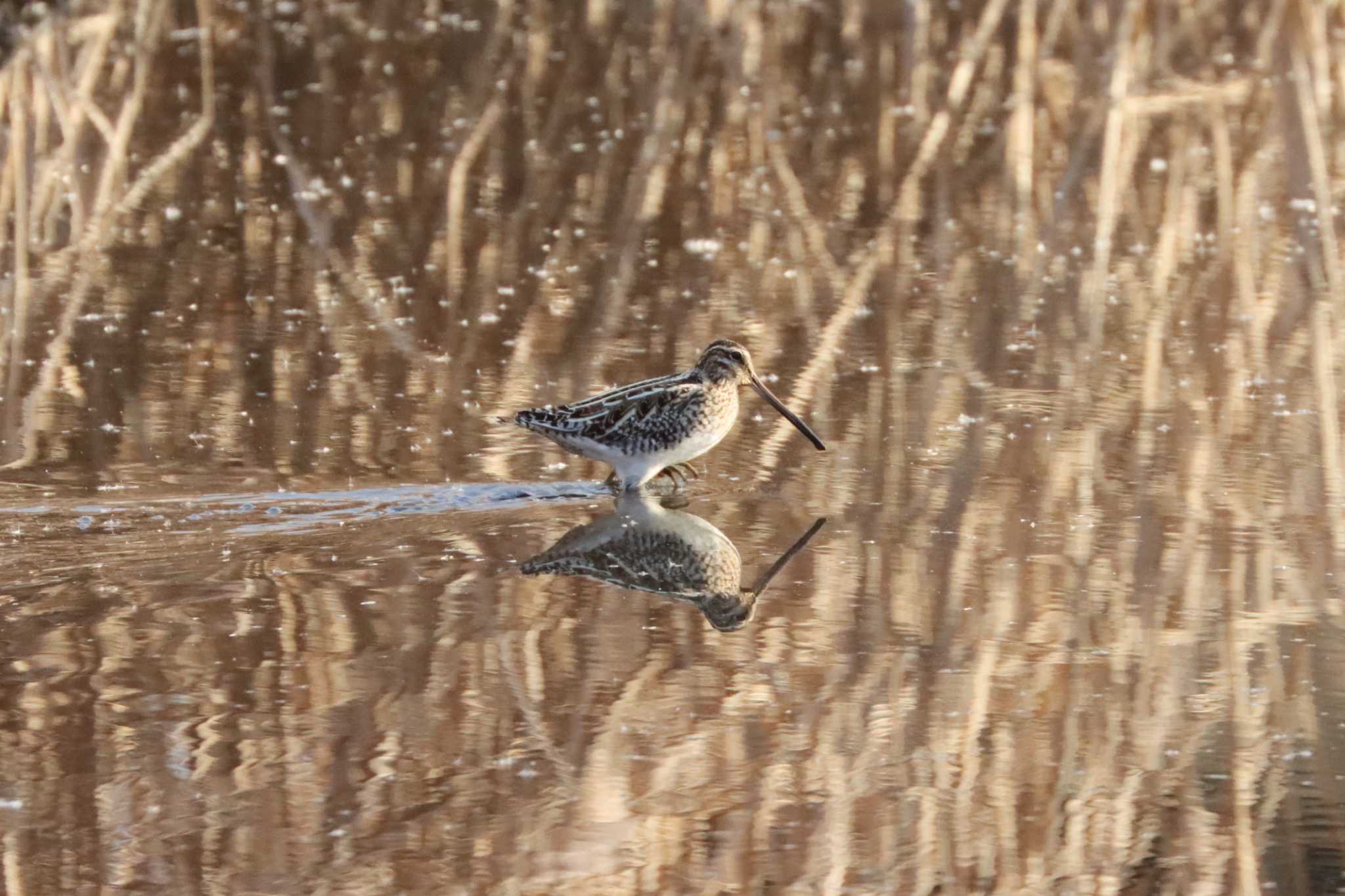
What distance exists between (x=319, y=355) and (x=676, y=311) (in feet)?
4.44

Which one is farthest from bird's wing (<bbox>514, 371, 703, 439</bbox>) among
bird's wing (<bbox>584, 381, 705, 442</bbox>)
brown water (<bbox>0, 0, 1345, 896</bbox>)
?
brown water (<bbox>0, 0, 1345, 896</bbox>)

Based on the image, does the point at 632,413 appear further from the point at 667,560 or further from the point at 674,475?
the point at 667,560

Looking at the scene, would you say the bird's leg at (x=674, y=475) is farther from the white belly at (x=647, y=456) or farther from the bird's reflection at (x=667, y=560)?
the bird's reflection at (x=667, y=560)

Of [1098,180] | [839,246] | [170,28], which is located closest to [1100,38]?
[1098,180]

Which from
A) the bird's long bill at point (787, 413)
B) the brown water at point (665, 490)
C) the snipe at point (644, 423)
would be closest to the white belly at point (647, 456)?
the snipe at point (644, 423)

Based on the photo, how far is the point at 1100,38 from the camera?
1222 centimetres

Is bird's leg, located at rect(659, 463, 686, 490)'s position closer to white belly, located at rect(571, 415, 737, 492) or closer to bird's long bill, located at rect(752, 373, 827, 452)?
white belly, located at rect(571, 415, 737, 492)

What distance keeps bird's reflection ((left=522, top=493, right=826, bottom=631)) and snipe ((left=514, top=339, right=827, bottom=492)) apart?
171 millimetres

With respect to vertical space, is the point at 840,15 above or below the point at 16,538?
above

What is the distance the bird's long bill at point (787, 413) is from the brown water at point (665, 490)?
0.48ft

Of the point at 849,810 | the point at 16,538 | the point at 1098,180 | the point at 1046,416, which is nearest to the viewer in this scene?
the point at 849,810

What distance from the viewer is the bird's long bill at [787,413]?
20.2 feet

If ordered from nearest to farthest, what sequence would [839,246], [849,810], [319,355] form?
1. [849,810]
2. [319,355]
3. [839,246]

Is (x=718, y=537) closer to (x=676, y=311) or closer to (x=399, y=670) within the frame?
(x=399, y=670)
